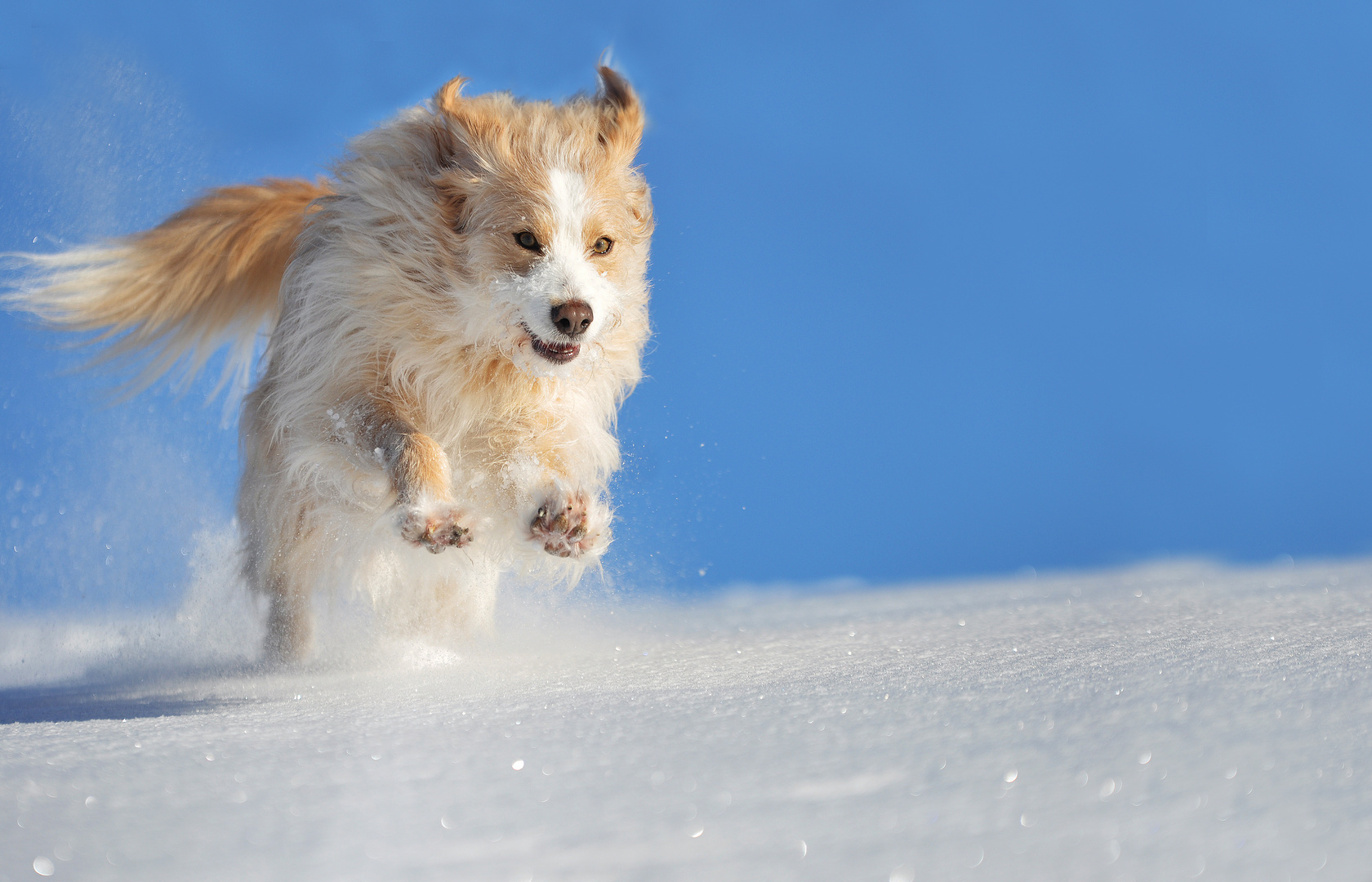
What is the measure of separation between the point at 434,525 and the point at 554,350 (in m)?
0.63

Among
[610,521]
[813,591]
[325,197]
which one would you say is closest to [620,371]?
[610,521]

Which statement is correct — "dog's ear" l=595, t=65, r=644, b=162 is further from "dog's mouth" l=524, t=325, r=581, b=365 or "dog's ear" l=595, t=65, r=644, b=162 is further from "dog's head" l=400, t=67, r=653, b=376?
"dog's mouth" l=524, t=325, r=581, b=365

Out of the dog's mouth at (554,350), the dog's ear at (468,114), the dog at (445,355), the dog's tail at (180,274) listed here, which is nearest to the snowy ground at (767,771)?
the dog at (445,355)

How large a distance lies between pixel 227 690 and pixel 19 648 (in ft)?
5.55

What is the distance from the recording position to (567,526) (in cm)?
293

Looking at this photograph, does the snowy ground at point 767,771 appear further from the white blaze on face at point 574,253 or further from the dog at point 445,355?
the white blaze on face at point 574,253

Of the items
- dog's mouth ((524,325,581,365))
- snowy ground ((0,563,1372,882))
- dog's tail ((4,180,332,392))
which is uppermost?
dog's tail ((4,180,332,392))

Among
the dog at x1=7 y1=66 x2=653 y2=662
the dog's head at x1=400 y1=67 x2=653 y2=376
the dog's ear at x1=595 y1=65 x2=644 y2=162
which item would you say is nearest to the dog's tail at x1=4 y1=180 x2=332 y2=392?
the dog at x1=7 y1=66 x2=653 y2=662

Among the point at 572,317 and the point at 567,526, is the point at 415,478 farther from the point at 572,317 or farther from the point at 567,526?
the point at 572,317

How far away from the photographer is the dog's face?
2.89 metres

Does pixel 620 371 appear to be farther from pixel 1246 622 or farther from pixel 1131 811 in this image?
pixel 1131 811

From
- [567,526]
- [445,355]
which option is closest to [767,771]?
[567,526]

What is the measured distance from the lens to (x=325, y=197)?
337cm

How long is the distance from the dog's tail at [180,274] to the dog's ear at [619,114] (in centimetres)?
115
